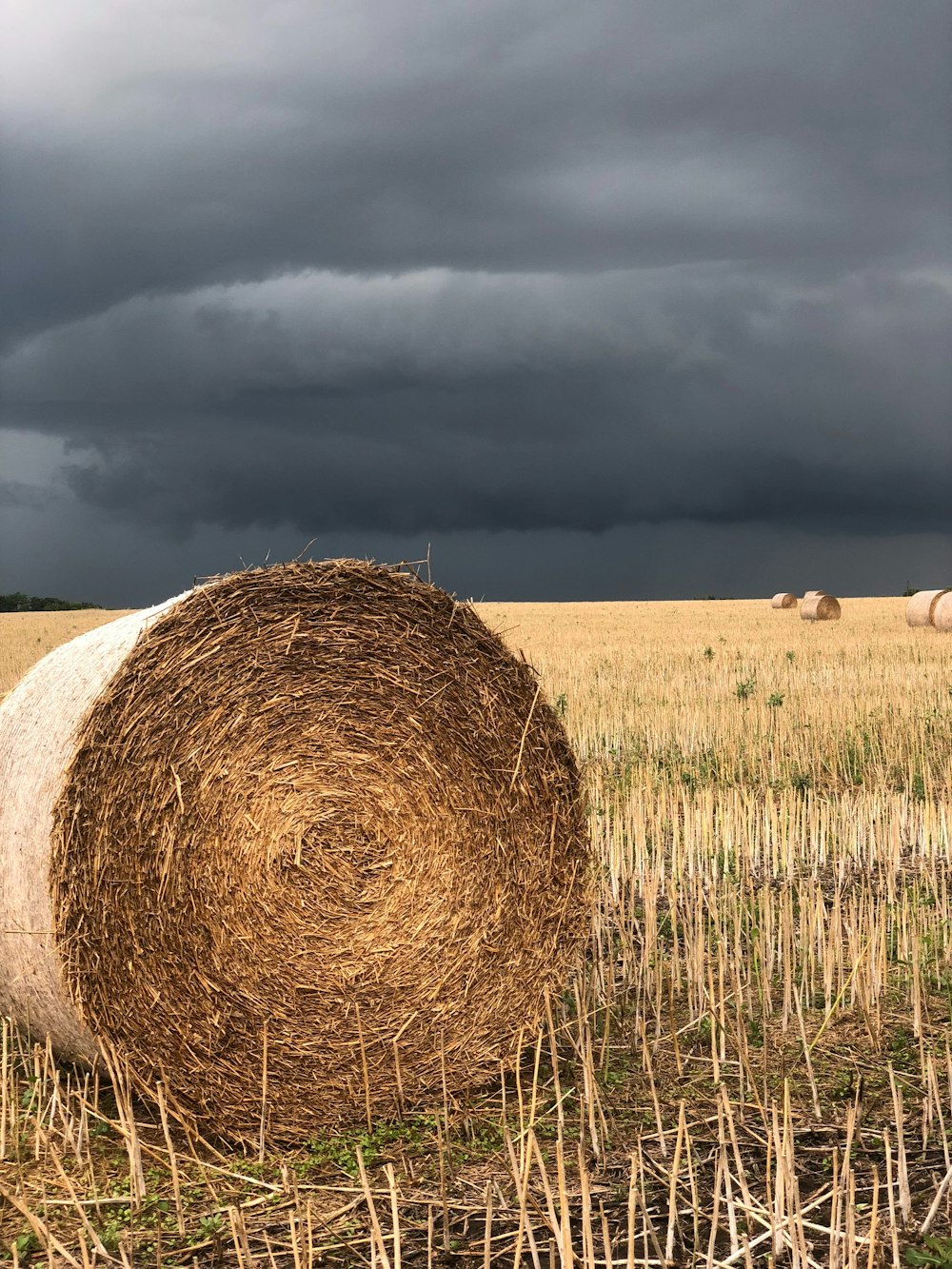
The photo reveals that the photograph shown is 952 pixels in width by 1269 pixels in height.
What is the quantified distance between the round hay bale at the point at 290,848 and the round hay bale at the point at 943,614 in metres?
27.0

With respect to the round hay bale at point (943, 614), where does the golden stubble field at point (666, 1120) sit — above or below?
below

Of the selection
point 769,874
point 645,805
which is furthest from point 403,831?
point 645,805

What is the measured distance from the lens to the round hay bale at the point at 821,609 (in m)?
40.5

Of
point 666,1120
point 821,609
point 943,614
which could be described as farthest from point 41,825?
point 821,609

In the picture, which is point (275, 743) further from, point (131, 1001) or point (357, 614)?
point (131, 1001)

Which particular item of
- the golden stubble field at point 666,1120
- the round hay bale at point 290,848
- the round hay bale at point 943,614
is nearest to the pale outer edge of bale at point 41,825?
the round hay bale at point 290,848

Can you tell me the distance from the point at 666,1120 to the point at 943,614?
2824cm

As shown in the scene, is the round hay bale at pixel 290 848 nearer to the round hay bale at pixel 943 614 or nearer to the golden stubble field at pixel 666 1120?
the golden stubble field at pixel 666 1120

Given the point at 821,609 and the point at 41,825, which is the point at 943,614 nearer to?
the point at 821,609

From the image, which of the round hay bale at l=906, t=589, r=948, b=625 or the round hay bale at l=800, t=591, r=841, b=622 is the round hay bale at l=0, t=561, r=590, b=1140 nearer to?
the round hay bale at l=906, t=589, r=948, b=625

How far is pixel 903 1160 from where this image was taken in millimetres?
4160

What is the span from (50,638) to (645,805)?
33605mm

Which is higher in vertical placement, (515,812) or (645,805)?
(515,812)

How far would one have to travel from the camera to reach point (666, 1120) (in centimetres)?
509
